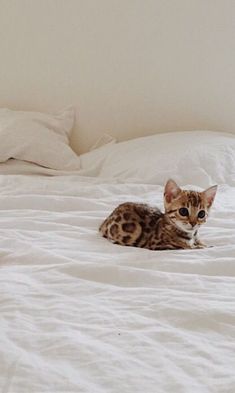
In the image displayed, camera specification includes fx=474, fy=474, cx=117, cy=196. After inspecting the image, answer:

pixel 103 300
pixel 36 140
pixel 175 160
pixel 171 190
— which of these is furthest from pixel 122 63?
pixel 103 300

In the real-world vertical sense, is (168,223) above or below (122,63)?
below

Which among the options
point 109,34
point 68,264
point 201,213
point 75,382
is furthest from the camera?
point 109,34

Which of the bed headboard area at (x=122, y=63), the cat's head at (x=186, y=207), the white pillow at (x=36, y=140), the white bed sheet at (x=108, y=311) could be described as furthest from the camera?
the bed headboard area at (x=122, y=63)

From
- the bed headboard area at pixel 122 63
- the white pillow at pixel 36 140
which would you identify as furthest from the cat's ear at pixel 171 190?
the bed headboard area at pixel 122 63

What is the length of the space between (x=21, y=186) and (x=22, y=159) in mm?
300

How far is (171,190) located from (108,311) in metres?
0.42

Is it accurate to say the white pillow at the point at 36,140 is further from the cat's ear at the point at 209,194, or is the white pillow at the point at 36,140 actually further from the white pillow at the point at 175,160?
the cat's ear at the point at 209,194

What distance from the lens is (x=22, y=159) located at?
6.15 ft

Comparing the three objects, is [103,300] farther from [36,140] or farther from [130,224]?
[36,140]

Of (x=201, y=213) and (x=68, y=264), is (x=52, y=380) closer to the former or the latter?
(x=68, y=264)

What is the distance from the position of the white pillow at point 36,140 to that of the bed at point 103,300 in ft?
0.83

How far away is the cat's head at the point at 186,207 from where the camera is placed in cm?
113

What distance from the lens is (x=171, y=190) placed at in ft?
3.77

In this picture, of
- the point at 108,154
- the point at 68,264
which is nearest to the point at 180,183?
the point at 108,154
